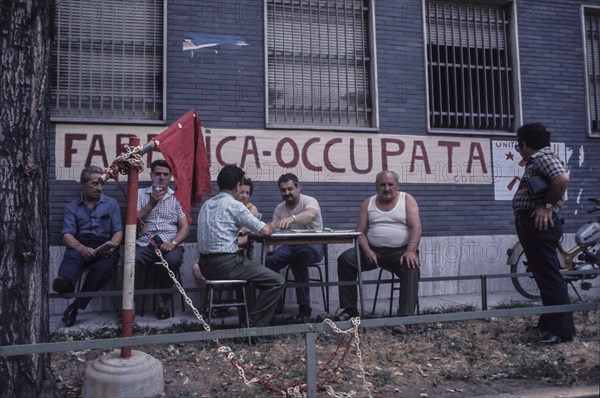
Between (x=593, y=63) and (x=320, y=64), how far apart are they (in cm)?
455

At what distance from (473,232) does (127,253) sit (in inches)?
220

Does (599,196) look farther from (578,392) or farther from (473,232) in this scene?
(578,392)

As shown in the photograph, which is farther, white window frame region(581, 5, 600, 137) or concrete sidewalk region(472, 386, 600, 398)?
white window frame region(581, 5, 600, 137)

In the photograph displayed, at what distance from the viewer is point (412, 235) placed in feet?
18.7

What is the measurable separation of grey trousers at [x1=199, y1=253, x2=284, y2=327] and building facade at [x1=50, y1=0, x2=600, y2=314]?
6.65 ft

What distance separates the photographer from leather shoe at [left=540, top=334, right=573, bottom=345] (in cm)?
489

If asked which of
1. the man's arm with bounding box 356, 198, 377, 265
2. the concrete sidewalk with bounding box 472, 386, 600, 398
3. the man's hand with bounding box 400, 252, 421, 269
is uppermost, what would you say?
the man's arm with bounding box 356, 198, 377, 265

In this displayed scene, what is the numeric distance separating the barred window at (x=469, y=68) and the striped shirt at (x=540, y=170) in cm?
313

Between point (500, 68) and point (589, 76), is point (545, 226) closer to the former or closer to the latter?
point (500, 68)

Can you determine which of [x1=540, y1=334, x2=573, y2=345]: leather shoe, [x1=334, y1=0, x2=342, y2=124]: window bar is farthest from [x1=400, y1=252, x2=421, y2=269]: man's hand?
[x1=334, y1=0, x2=342, y2=124]: window bar

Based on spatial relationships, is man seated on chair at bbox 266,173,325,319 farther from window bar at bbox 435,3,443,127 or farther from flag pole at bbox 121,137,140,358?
window bar at bbox 435,3,443,127

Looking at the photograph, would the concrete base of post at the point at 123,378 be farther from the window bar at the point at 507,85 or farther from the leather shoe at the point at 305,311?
the window bar at the point at 507,85

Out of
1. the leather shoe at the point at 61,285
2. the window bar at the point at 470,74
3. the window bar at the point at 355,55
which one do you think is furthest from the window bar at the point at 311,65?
the leather shoe at the point at 61,285

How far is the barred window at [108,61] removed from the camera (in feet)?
22.8
